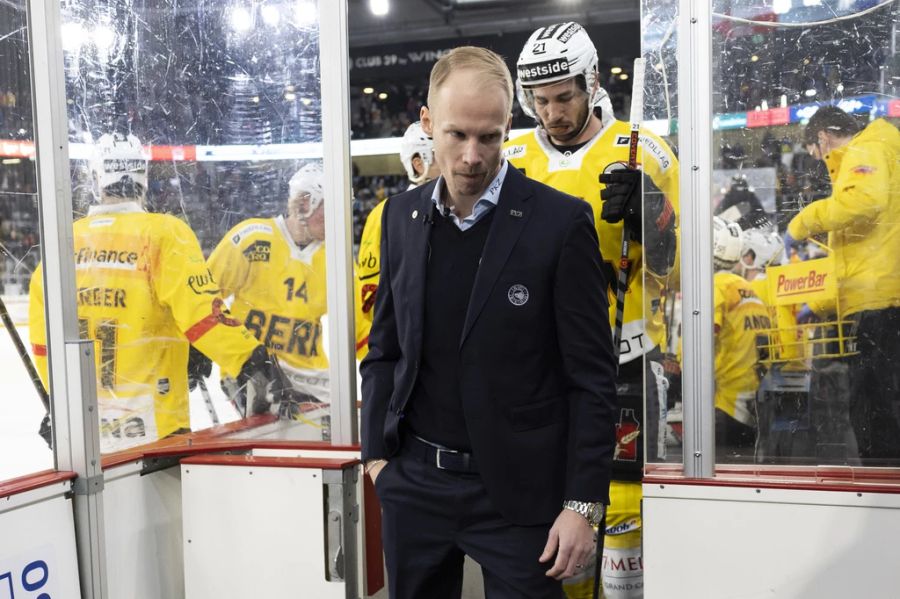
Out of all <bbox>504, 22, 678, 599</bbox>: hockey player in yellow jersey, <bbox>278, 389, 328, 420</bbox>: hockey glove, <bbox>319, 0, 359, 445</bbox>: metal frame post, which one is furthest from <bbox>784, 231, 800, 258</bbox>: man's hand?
<bbox>278, 389, 328, 420</bbox>: hockey glove

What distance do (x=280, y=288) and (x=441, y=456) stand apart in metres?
1.36

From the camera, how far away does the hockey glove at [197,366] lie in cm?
293

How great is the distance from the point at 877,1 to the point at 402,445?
1520mm

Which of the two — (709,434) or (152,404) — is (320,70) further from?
(709,434)

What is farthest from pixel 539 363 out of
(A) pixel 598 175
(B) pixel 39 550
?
(B) pixel 39 550

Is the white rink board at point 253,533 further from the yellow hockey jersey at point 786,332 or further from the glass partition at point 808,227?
the yellow hockey jersey at point 786,332

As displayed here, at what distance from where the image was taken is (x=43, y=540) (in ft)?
7.88

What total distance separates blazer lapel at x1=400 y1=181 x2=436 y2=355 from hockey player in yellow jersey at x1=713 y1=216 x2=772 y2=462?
2.81 feet

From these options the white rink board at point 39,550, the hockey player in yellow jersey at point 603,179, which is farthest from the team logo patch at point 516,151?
the white rink board at point 39,550

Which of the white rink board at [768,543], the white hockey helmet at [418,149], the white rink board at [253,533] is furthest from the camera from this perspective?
the white hockey helmet at [418,149]

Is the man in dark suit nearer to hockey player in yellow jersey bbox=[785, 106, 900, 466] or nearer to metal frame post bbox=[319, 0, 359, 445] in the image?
hockey player in yellow jersey bbox=[785, 106, 900, 466]

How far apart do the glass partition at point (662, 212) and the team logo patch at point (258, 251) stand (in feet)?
3.94

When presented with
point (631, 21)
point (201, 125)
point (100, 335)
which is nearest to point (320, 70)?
point (201, 125)

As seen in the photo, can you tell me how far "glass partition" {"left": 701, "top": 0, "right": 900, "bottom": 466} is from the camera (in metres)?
2.16
